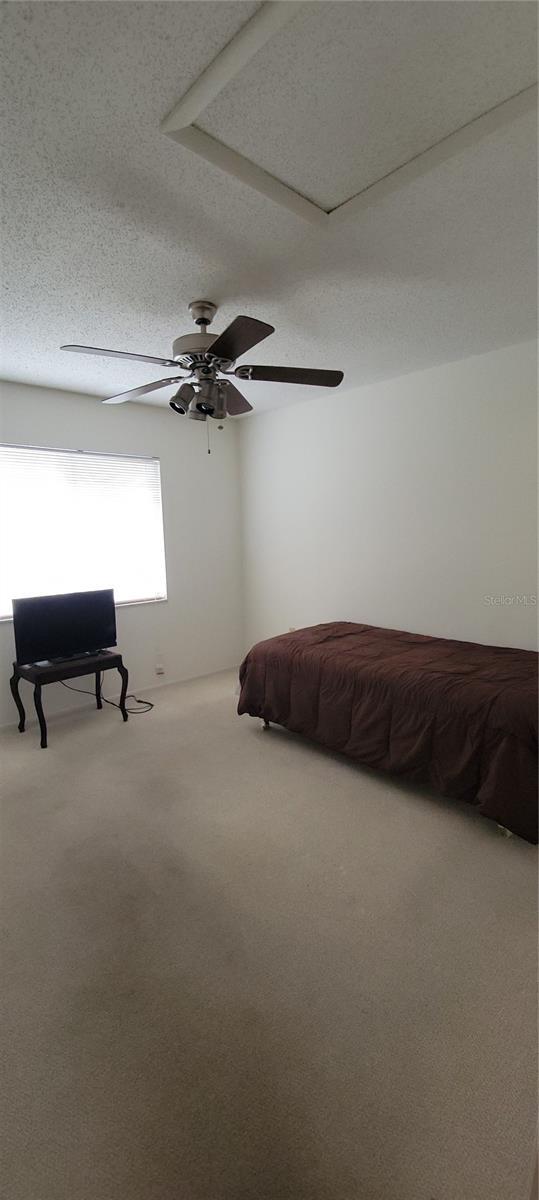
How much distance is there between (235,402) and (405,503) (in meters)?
1.81

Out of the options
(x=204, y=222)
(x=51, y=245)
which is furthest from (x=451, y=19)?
(x=51, y=245)

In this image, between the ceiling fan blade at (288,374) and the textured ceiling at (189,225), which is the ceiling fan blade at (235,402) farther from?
the textured ceiling at (189,225)

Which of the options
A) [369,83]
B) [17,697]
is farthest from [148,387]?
[17,697]

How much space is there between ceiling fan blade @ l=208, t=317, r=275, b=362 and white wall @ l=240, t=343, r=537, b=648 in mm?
2059

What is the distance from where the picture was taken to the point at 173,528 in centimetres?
482

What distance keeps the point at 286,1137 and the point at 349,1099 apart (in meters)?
0.19

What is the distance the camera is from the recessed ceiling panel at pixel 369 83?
1.14 m

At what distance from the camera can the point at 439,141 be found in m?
1.50

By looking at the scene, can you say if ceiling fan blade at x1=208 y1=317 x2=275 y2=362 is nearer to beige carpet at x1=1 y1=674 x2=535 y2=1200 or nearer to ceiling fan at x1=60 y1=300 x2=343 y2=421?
ceiling fan at x1=60 y1=300 x2=343 y2=421

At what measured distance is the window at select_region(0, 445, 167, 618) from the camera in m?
3.85

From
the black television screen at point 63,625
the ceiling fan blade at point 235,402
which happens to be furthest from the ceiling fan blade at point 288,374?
the black television screen at point 63,625

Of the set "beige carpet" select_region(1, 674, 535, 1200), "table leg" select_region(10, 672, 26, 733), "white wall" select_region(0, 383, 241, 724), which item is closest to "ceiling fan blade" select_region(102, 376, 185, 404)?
"white wall" select_region(0, 383, 241, 724)

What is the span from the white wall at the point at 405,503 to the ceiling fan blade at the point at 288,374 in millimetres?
1504

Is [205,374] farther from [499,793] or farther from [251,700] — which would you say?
[499,793]
